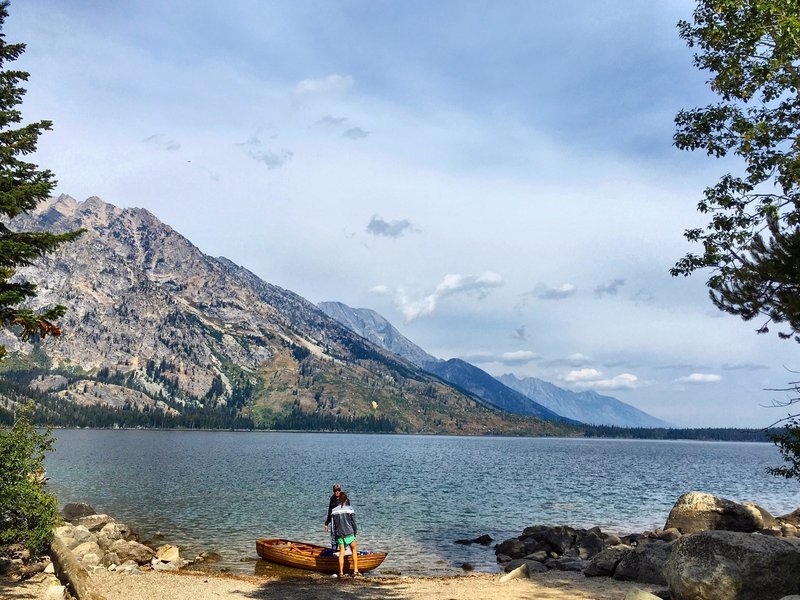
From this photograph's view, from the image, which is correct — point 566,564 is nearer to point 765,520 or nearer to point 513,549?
point 513,549

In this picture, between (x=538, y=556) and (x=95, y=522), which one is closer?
(x=538, y=556)

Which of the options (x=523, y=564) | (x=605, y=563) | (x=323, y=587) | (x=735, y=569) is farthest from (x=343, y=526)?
(x=735, y=569)

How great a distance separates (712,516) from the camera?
131 feet

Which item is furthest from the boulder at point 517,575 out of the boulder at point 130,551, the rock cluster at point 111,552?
the boulder at point 130,551

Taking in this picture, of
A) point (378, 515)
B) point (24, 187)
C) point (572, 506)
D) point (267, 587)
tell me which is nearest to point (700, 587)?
point (267, 587)

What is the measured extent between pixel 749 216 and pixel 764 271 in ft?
12.3

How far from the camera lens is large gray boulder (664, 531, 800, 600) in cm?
1778

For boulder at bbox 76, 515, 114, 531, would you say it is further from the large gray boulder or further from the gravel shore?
the large gray boulder

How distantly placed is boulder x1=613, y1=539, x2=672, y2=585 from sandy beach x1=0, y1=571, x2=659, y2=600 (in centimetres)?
67

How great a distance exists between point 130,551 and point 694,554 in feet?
98.3

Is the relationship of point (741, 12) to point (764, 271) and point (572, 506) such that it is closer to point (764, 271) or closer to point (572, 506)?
point (764, 271)

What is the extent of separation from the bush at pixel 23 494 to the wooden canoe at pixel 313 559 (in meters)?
12.7

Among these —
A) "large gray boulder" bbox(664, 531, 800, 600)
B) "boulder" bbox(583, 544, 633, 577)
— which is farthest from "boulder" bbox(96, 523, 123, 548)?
"large gray boulder" bbox(664, 531, 800, 600)

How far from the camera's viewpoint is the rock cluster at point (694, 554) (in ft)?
58.8
